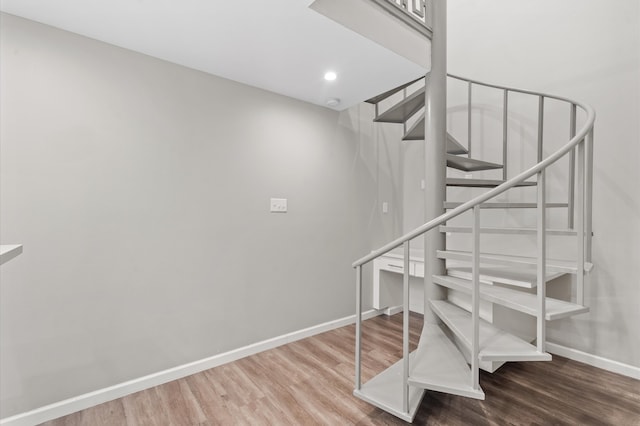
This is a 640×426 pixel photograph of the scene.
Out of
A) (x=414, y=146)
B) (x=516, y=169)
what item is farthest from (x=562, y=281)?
(x=414, y=146)

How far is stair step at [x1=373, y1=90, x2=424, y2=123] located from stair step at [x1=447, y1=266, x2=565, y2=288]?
144cm

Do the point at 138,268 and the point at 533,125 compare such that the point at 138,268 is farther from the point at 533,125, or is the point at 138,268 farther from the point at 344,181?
the point at 533,125

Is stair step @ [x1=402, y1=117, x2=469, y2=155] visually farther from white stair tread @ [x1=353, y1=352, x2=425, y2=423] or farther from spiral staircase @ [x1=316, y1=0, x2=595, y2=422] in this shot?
white stair tread @ [x1=353, y1=352, x2=425, y2=423]

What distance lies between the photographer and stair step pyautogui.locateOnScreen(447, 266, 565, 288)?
1.68 metres

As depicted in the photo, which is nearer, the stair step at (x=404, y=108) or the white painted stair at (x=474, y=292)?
the white painted stair at (x=474, y=292)

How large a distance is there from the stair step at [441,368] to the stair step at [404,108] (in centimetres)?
189

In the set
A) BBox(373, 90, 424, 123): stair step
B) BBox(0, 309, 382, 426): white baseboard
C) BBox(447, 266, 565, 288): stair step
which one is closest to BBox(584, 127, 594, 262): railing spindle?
BBox(447, 266, 565, 288): stair step

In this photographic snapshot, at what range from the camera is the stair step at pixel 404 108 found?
242 cm

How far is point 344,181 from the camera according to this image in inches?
124

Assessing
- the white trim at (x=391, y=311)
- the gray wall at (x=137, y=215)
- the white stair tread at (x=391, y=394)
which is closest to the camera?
the white stair tread at (x=391, y=394)

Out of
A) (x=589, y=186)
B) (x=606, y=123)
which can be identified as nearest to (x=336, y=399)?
(x=589, y=186)

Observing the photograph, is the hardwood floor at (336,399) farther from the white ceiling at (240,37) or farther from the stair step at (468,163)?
the white ceiling at (240,37)

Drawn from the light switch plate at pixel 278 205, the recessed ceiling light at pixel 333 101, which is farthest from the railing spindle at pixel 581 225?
the light switch plate at pixel 278 205

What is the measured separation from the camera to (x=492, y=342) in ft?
4.82
